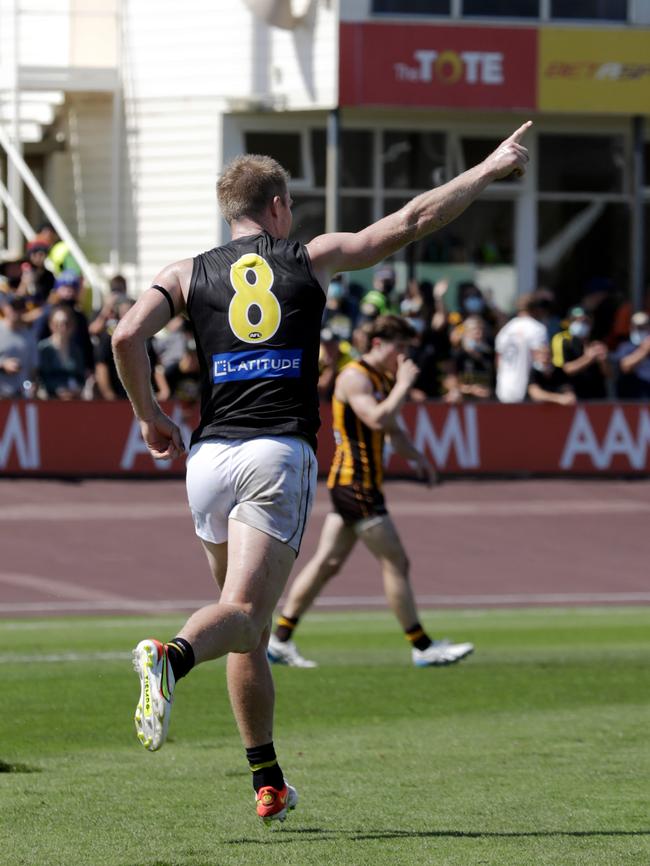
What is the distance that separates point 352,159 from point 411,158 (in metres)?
0.96

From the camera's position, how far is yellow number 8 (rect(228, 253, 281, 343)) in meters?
6.15

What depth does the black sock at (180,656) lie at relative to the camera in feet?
18.4

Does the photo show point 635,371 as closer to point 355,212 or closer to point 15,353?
point 355,212

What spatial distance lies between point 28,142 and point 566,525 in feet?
42.1

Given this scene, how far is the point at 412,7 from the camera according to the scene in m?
25.8

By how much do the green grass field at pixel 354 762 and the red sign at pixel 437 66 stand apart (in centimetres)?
1427

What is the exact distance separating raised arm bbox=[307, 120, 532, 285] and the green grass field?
2037 millimetres

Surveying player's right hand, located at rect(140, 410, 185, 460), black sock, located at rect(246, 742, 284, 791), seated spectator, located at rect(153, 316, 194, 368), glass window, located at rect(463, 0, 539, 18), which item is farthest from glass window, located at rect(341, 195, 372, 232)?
black sock, located at rect(246, 742, 284, 791)

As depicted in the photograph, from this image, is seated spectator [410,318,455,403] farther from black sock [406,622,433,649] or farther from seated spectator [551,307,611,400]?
black sock [406,622,433,649]

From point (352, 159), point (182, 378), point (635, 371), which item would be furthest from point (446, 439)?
point (352, 159)

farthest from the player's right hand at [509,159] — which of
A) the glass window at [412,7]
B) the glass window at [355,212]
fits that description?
the glass window at [355,212]

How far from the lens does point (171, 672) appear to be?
5586 millimetres

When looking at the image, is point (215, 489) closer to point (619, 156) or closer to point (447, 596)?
point (447, 596)

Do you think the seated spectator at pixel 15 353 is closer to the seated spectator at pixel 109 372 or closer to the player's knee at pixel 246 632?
the seated spectator at pixel 109 372
